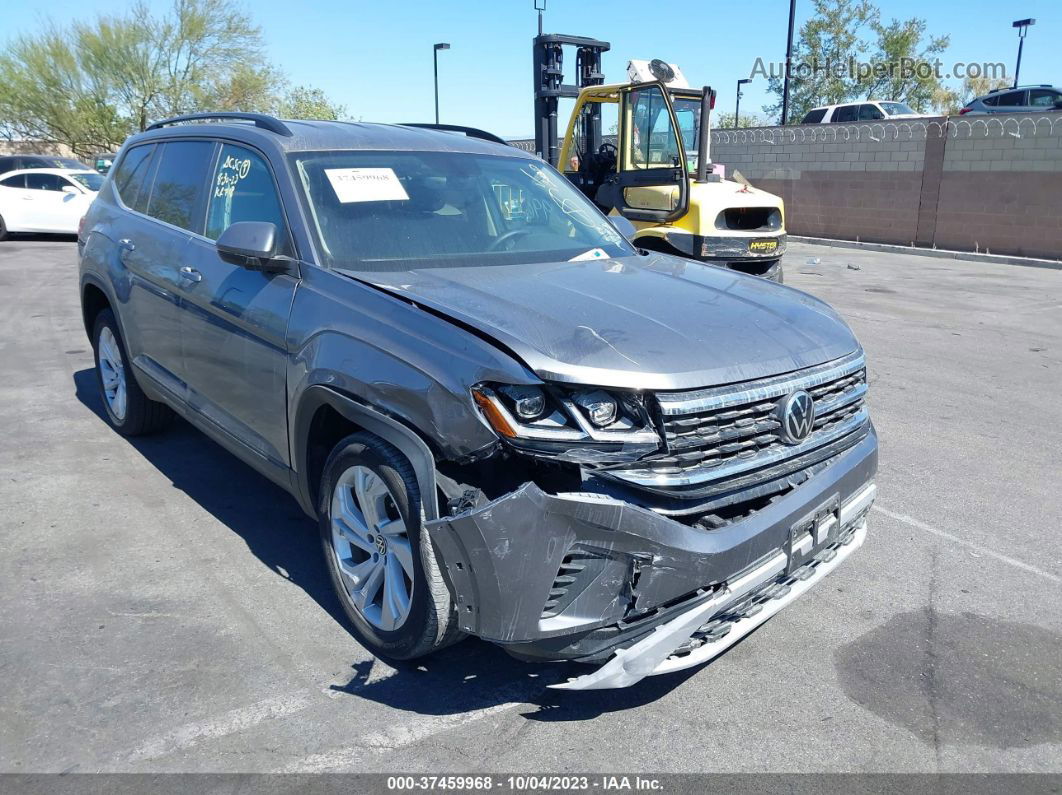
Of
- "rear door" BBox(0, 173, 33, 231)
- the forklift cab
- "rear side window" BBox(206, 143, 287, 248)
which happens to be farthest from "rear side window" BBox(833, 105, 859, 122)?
"rear side window" BBox(206, 143, 287, 248)

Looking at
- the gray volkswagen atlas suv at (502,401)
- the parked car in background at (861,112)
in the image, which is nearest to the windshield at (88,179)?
the gray volkswagen atlas suv at (502,401)

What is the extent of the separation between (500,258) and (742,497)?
1606 millimetres

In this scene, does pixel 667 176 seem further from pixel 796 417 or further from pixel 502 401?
pixel 502 401

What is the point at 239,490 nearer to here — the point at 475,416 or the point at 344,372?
the point at 344,372

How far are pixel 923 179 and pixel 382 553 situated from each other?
18.9 m

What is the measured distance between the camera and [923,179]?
19.1m

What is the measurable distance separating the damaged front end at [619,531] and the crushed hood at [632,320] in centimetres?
9

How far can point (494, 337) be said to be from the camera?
2.77 m

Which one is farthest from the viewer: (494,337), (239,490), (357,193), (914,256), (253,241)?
(914,256)

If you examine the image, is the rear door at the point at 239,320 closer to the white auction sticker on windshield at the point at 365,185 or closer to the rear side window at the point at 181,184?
the rear side window at the point at 181,184

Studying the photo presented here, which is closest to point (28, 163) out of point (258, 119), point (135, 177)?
point (135, 177)

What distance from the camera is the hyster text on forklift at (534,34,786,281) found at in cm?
1019

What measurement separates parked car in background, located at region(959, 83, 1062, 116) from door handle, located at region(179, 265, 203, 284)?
20.8m

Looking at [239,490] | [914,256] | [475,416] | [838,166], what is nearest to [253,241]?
[475,416]
